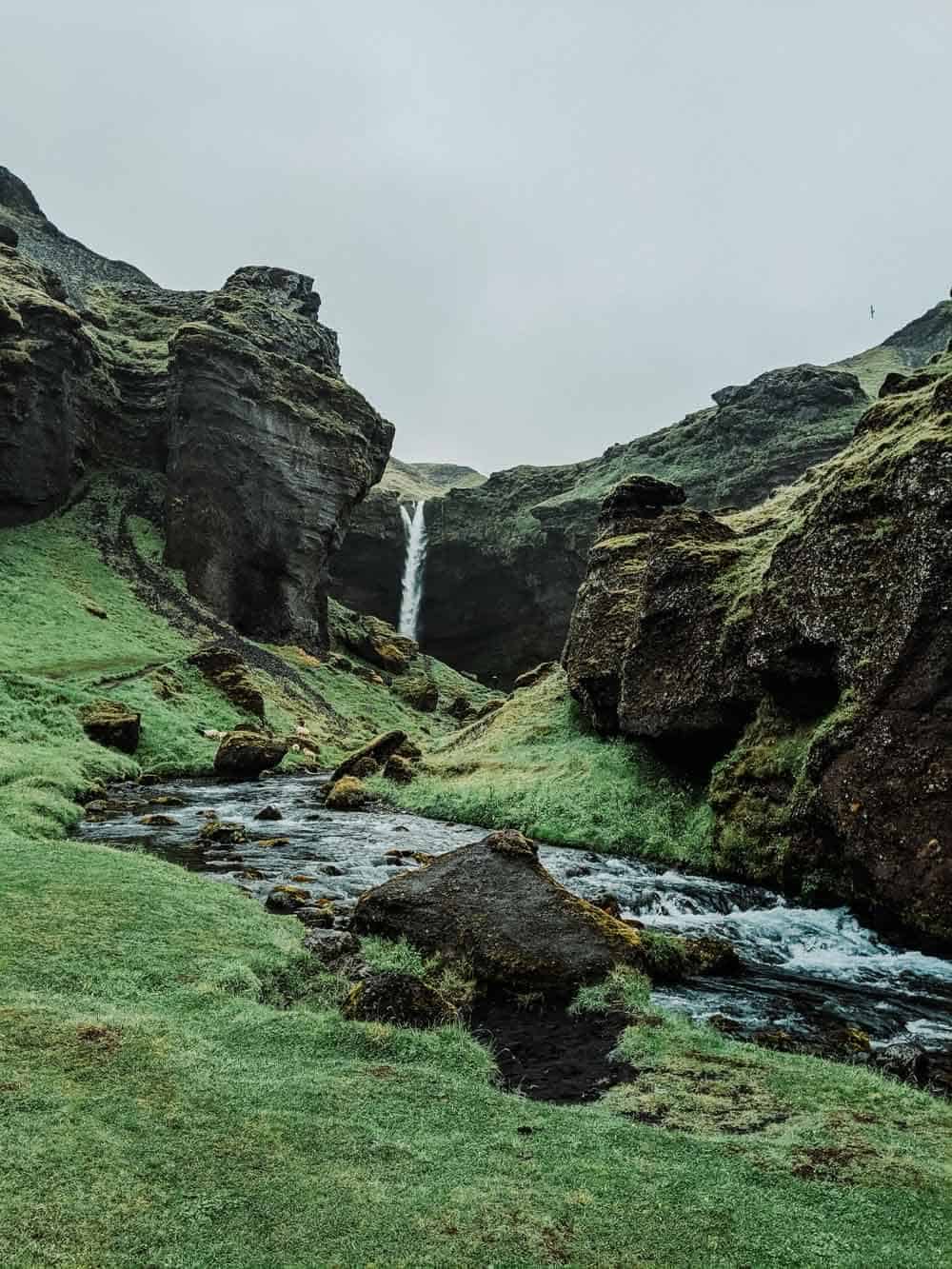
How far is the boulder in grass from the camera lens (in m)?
38.9

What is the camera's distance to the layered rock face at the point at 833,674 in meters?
16.8

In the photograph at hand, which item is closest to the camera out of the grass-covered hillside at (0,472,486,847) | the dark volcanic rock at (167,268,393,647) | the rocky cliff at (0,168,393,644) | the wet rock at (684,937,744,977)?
the wet rock at (684,937,744,977)

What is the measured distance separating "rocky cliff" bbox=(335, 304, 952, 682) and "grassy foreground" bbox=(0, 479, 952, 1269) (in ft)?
278

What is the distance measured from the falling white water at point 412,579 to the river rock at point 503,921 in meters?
98.5

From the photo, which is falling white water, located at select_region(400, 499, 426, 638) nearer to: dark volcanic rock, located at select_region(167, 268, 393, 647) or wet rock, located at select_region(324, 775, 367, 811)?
dark volcanic rock, located at select_region(167, 268, 393, 647)

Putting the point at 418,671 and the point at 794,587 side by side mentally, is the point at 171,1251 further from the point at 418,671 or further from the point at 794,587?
the point at 418,671

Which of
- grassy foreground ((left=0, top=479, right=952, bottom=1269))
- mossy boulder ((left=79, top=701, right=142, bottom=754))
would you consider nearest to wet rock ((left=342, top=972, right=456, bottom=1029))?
Answer: grassy foreground ((left=0, top=479, right=952, bottom=1269))

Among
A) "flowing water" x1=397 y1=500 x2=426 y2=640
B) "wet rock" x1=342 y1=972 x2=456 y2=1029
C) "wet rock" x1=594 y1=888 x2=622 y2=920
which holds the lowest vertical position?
"wet rock" x1=594 y1=888 x2=622 y2=920

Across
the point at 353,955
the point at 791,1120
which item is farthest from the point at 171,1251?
the point at 353,955

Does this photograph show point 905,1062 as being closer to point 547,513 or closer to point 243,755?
point 243,755

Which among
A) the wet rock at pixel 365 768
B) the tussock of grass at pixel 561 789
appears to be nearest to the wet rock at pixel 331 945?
the tussock of grass at pixel 561 789

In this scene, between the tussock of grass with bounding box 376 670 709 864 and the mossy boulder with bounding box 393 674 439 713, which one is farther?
the mossy boulder with bounding box 393 674 439 713

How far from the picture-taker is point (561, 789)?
101 feet

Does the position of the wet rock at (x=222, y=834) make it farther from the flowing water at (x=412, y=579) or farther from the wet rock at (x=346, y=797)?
the flowing water at (x=412, y=579)
